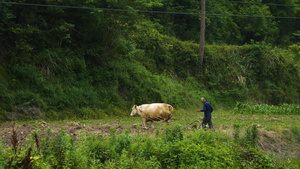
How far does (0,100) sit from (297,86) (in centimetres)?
3133

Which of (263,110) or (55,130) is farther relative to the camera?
Result: (263,110)

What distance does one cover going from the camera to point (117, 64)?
89.8 feet

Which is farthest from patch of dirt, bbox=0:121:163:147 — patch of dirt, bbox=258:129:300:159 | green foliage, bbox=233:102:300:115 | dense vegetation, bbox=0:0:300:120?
green foliage, bbox=233:102:300:115

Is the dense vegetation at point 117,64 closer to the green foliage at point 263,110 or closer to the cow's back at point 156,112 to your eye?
the green foliage at point 263,110

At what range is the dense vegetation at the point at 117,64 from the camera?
74.5 ft

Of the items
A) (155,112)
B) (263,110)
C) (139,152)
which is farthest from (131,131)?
(263,110)

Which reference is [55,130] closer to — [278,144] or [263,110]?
[278,144]

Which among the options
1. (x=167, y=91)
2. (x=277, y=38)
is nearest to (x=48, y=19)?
(x=167, y=91)

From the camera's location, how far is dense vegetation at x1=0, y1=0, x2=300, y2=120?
74.5 feet

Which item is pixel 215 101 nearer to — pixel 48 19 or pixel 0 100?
pixel 48 19

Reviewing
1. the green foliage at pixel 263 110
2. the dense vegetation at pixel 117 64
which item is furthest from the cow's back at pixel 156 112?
the green foliage at pixel 263 110

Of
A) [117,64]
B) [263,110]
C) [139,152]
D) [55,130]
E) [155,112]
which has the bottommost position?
[263,110]

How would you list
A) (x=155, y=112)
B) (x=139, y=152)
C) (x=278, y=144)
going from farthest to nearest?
1. (x=155, y=112)
2. (x=278, y=144)
3. (x=139, y=152)

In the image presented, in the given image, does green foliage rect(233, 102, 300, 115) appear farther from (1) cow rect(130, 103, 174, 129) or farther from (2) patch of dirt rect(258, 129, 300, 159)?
(1) cow rect(130, 103, 174, 129)
